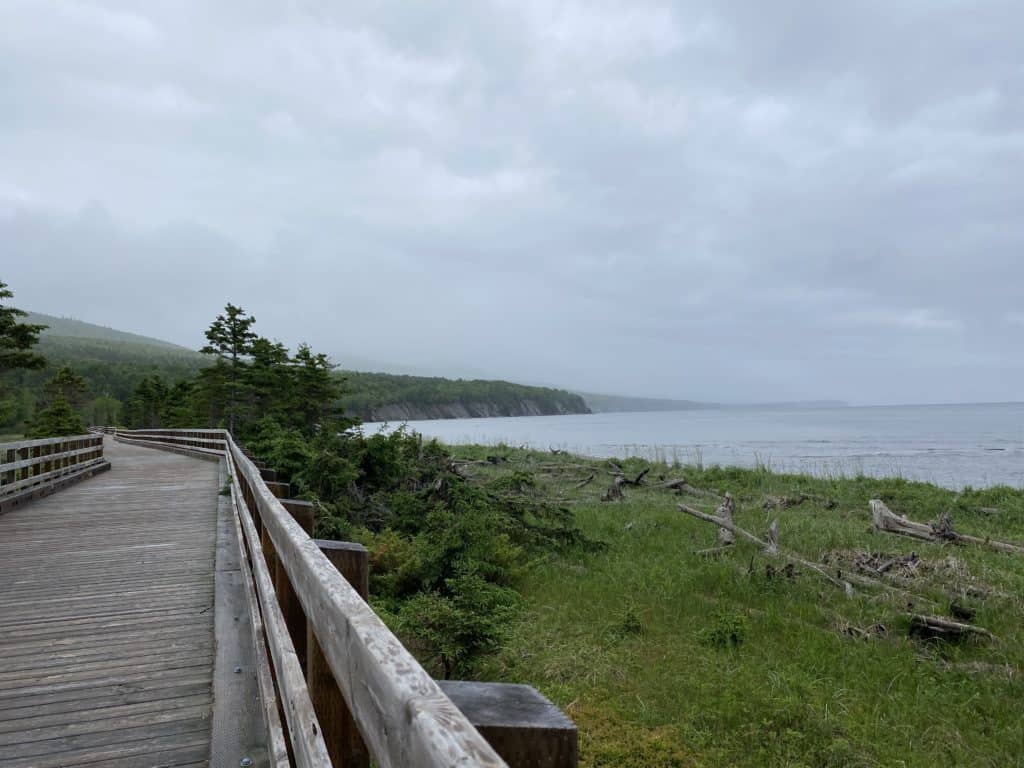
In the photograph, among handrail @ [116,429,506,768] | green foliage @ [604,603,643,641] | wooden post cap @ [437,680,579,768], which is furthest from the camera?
green foliage @ [604,603,643,641]

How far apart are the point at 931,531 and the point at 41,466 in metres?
16.9

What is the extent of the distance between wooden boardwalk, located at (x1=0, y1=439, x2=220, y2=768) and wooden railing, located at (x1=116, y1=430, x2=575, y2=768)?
0.84 metres

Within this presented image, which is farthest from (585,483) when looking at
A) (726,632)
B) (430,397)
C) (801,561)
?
(430,397)

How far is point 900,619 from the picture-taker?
7559 millimetres

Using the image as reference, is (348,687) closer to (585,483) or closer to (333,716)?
(333,716)

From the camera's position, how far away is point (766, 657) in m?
6.84

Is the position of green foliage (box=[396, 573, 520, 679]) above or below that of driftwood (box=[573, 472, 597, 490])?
above

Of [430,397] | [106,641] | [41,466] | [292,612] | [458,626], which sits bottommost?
[458,626]

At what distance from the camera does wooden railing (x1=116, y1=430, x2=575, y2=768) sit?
967mm

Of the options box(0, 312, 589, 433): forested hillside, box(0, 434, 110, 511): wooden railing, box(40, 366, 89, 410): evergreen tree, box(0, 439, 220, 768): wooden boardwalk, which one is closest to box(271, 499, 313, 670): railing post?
box(0, 439, 220, 768): wooden boardwalk

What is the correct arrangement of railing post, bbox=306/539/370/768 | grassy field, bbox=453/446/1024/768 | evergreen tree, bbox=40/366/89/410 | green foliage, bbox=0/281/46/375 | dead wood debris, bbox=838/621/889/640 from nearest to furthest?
railing post, bbox=306/539/370/768, grassy field, bbox=453/446/1024/768, dead wood debris, bbox=838/621/889/640, green foliage, bbox=0/281/46/375, evergreen tree, bbox=40/366/89/410

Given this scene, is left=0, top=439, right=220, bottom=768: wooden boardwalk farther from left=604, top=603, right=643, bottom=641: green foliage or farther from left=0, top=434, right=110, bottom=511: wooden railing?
left=604, top=603, right=643, bottom=641: green foliage

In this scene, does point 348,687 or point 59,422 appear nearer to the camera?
point 348,687

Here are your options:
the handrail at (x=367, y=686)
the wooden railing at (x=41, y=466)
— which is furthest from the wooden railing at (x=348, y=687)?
the wooden railing at (x=41, y=466)
